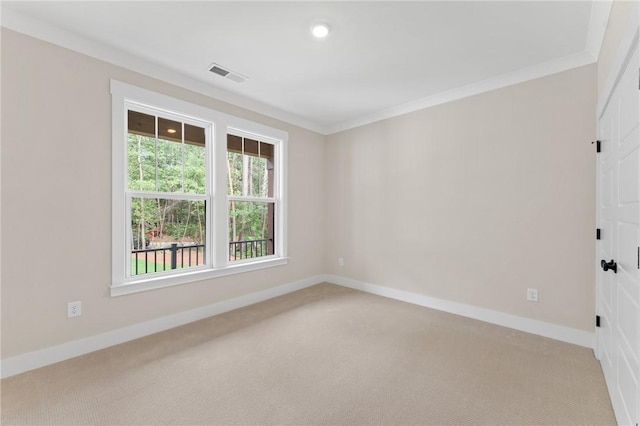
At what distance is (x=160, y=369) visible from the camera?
2164 millimetres

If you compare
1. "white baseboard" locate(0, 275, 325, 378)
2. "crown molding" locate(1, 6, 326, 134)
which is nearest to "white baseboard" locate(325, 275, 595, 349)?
"white baseboard" locate(0, 275, 325, 378)

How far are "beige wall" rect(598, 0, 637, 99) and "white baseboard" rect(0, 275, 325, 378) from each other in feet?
12.8

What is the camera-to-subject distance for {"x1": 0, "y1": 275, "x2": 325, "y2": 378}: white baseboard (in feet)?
6.95

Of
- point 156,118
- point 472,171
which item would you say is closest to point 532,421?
point 472,171

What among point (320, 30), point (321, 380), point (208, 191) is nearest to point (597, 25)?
point (320, 30)

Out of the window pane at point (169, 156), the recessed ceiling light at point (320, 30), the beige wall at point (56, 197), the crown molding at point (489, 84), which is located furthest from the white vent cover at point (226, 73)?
the crown molding at point (489, 84)

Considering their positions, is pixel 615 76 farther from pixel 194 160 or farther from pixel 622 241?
pixel 194 160

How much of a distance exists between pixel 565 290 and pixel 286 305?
2.92 metres

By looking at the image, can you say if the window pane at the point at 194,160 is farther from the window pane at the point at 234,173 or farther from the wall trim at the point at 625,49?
the wall trim at the point at 625,49

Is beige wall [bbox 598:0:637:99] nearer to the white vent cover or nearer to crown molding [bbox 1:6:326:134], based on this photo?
the white vent cover

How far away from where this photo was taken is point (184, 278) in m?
3.05

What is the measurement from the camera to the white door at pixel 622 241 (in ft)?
4.52

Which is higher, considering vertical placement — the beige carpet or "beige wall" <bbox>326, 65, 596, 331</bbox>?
"beige wall" <bbox>326, 65, 596, 331</bbox>

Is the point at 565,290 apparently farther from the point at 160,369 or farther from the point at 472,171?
the point at 160,369
